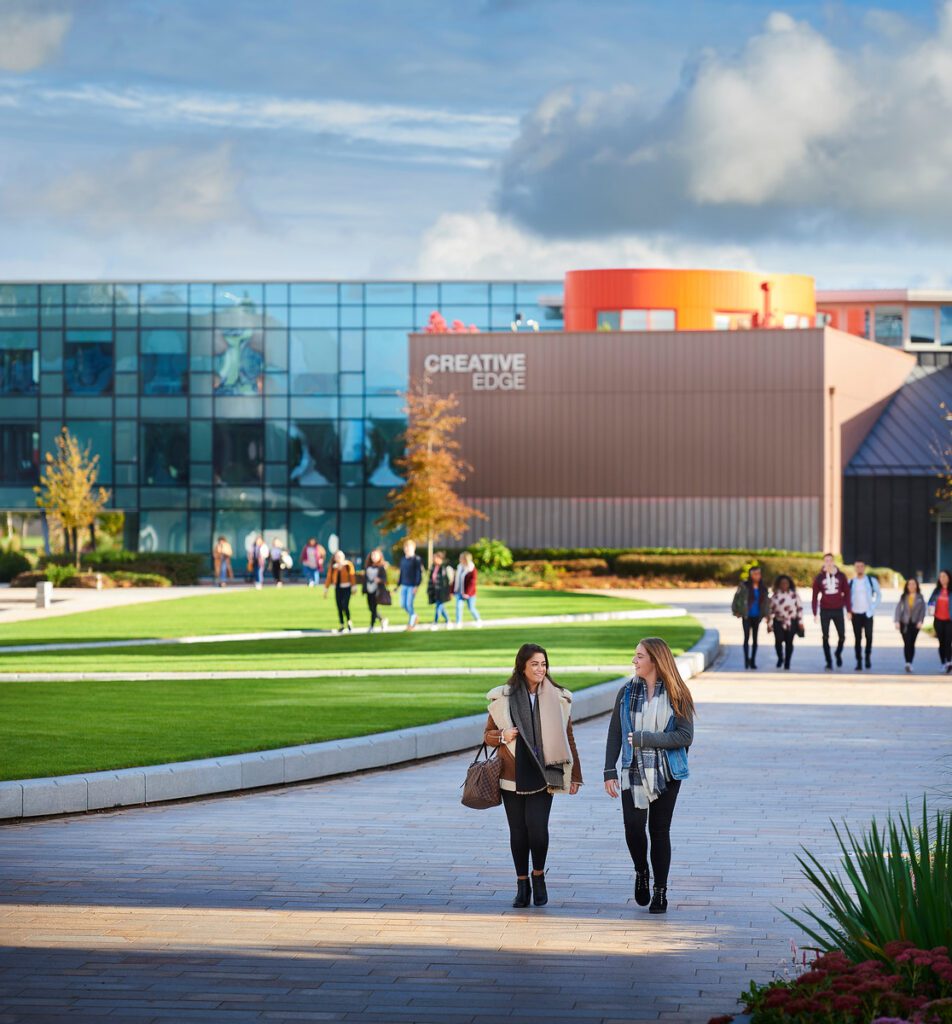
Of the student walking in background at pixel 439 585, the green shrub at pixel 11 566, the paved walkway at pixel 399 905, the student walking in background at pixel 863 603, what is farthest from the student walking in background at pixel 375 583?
the green shrub at pixel 11 566

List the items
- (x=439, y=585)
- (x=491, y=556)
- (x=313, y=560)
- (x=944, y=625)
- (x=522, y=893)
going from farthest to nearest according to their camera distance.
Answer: (x=491, y=556) < (x=313, y=560) < (x=439, y=585) < (x=944, y=625) < (x=522, y=893)

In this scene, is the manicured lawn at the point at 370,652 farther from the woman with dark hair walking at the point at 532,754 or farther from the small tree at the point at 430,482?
the small tree at the point at 430,482

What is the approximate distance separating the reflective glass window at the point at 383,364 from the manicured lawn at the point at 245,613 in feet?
62.0

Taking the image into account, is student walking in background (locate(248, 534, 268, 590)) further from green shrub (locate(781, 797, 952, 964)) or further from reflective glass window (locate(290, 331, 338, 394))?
green shrub (locate(781, 797, 952, 964))

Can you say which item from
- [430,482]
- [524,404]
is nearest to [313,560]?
[430,482]

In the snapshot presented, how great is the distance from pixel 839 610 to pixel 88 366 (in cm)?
4727

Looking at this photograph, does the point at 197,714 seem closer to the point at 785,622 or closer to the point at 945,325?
the point at 785,622

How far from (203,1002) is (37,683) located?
46.4 feet

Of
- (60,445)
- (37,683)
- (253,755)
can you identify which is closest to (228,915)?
(253,755)

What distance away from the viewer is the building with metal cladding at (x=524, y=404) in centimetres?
5606

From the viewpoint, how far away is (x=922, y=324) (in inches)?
2672

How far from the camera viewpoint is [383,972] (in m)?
7.35

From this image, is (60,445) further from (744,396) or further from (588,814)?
(588,814)

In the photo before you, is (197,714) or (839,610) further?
(839,610)
